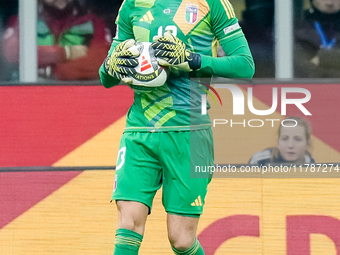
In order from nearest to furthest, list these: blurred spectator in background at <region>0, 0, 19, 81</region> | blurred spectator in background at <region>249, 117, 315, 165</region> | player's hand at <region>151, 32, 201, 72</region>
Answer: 1. player's hand at <region>151, 32, 201, 72</region>
2. blurred spectator in background at <region>249, 117, 315, 165</region>
3. blurred spectator in background at <region>0, 0, 19, 81</region>

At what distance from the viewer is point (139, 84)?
2645 mm

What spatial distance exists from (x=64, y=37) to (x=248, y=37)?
1.33 metres

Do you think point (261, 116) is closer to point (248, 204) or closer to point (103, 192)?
point (248, 204)

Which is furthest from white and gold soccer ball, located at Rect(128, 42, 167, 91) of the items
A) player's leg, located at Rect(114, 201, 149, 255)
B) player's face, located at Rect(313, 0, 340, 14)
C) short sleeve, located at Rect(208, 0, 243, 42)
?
player's face, located at Rect(313, 0, 340, 14)

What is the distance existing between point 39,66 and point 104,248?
1367mm

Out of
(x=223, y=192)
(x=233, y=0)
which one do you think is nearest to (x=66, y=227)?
(x=223, y=192)

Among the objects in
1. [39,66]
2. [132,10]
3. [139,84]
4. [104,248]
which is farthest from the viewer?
[39,66]

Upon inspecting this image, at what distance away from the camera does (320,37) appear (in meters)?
4.11

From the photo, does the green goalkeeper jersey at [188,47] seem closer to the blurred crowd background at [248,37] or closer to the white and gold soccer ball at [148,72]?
the white and gold soccer ball at [148,72]

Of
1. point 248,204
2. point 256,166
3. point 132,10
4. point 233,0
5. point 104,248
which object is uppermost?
point 233,0

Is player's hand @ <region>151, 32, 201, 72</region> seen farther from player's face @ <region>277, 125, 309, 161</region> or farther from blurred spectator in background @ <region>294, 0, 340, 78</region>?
blurred spectator in background @ <region>294, 0, 340, 78</region>

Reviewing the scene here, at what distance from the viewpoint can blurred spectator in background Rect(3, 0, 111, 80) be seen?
4082 millimetres

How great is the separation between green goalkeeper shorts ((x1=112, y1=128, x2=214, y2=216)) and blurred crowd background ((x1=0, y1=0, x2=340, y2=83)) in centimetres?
141

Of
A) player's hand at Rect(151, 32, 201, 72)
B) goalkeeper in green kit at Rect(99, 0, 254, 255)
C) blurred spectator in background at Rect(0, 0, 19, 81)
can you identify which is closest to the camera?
player's hand at Rect(151, 32, 201, 72)
